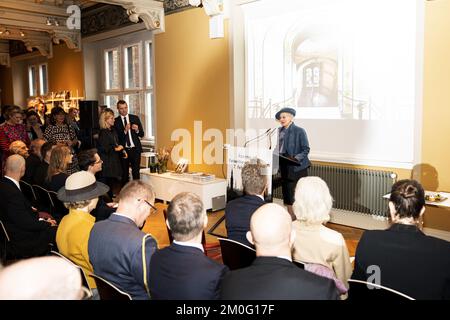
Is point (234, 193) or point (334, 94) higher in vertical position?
point (334, 94)

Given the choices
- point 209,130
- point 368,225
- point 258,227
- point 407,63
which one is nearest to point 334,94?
point 407,63

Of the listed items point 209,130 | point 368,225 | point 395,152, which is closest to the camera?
point 395,152

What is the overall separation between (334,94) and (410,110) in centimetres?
97

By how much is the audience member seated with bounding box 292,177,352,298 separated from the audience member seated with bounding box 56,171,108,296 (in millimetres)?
1180

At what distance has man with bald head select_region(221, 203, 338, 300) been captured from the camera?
4.62 feet

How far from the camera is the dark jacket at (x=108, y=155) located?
21.4 feet

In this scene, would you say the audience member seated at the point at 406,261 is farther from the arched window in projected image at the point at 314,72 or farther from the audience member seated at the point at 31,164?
the audience member seated at the point at 31,164

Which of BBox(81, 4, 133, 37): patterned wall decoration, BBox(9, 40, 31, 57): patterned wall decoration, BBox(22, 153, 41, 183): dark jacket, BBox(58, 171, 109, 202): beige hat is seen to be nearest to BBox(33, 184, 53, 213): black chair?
BBox(22, 153, 41, 183): dark jacket

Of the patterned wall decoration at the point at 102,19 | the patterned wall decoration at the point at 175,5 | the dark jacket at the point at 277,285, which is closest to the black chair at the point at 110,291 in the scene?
the dark jacket at the point at 277,285

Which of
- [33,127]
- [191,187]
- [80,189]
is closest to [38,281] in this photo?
[80,189]

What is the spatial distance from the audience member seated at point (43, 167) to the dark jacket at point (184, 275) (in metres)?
3.14

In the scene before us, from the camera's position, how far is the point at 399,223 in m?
2.12

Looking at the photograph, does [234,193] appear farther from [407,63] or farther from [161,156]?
[161,156]

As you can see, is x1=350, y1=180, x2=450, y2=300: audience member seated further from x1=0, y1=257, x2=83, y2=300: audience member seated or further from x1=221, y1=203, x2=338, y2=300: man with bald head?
x1=0, y1=257, x2=83, y2=300: audience member seated
